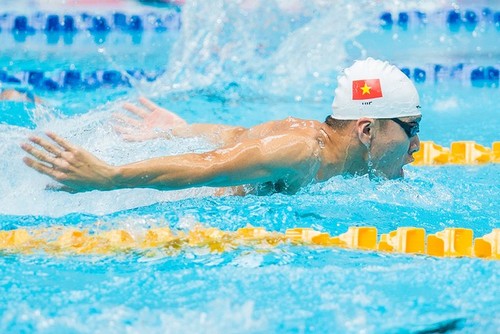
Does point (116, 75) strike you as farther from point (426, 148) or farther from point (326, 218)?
point (326, 218)

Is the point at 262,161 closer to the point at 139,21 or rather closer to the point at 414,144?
the point at 414,144

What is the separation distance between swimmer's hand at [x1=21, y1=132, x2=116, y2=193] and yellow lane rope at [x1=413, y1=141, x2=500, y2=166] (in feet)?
6.56

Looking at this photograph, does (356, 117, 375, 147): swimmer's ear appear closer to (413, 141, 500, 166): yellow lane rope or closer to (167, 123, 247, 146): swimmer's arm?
(167, 123, 247, 146): swimmer's arm

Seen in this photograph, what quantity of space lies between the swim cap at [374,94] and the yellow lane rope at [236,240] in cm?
46

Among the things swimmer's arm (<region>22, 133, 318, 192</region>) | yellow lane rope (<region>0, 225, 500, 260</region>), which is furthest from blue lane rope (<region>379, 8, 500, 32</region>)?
yellow lane rope (<region>0, 225, 500, 260</region>)

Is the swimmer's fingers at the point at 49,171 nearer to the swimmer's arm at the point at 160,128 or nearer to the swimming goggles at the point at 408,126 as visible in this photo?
the swimmer's arm at the point at 160,128

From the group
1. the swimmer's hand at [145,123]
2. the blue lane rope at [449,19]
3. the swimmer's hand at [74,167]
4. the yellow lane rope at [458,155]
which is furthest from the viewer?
the blue lane rope at [449,19]

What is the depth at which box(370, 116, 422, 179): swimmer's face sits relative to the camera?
309 cm

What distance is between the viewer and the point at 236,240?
9.12 ft

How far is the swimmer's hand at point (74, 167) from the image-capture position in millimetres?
2666

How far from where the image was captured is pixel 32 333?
6.90 ft

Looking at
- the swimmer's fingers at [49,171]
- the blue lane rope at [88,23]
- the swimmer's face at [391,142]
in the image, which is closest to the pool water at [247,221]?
the swimmer's face at [391,142]

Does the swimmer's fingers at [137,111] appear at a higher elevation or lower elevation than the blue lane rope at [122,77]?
higher

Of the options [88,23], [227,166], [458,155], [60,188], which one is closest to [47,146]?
[60,188]
